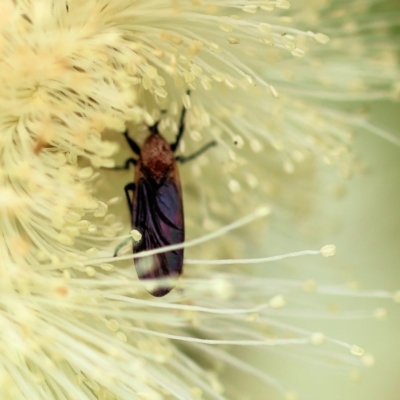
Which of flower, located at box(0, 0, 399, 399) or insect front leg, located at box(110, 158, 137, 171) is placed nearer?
flower, located at box(0, 0, 399, 399)

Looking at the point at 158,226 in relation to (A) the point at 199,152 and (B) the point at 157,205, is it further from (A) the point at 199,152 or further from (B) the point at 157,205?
(A) the point at 199,152

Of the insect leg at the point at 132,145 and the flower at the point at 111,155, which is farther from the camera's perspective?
the insect leg at the point at 132,145

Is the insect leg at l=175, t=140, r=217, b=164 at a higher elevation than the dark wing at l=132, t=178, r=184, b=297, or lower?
higher

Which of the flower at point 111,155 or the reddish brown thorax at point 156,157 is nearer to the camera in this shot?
the flower at point 111,155

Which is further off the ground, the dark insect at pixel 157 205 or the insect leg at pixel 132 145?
the insect leg at pixel 132 145

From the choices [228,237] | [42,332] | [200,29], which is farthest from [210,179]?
[42,332]
